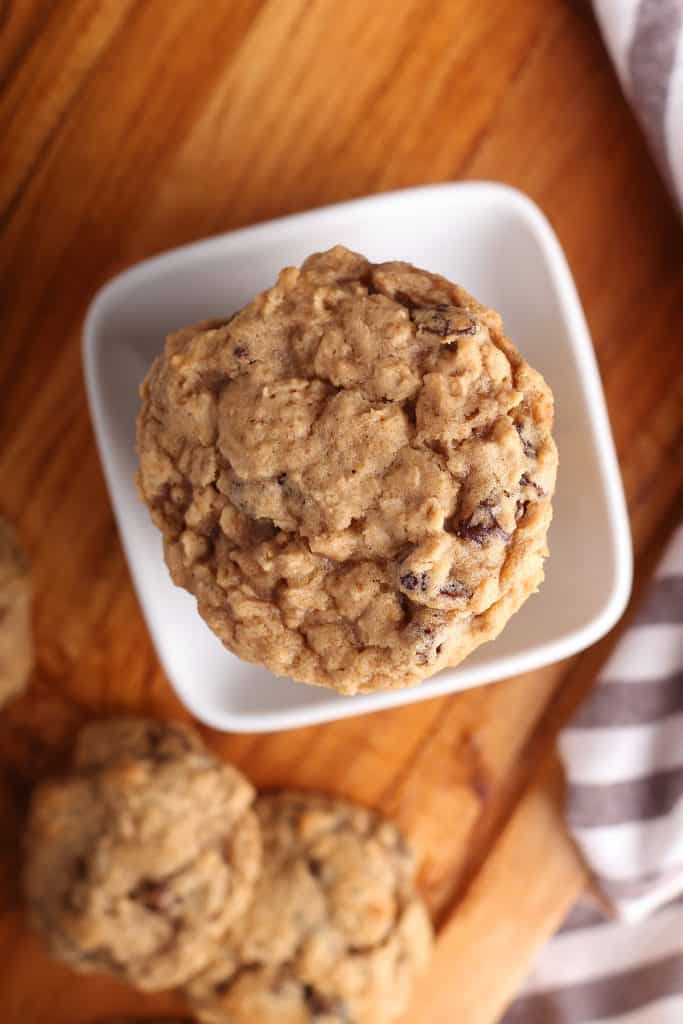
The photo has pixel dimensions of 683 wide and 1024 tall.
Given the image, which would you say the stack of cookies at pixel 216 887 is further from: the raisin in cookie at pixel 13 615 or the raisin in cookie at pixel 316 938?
the raisin in cookie at pixel 13 615

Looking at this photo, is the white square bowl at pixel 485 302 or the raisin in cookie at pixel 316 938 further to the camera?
the raisin in cookie at pixel 316 938

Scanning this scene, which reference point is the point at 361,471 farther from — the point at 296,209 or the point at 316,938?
the point at 316,938

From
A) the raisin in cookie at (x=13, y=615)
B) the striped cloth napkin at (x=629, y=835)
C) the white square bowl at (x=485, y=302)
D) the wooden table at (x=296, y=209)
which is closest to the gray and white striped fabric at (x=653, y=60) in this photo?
the wooden table at (x=296, y=209)

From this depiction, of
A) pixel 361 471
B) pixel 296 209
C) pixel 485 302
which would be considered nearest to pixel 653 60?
pixel 485 302

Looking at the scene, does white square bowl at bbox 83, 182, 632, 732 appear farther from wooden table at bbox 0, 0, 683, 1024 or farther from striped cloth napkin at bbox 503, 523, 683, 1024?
striped cloth napkin at bbox 503, 523, 683, 1024

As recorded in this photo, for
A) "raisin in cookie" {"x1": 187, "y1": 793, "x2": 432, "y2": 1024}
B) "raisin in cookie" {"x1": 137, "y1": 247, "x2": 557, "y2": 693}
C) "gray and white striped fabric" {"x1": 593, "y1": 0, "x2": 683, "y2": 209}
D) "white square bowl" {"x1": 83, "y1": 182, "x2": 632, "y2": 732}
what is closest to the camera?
"raisin in cookie" {"x1": 137, "y1": 247, "x2": 557, "y2": 693}

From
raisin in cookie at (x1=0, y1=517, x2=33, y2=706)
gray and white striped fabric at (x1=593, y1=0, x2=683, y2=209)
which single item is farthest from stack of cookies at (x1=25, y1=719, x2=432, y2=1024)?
gray and white striped fabric at (x1=593, y1=0, x2=683, y2=209)

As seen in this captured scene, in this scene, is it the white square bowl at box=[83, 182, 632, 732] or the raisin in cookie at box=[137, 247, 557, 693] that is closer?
the raisin in cookie at box=[137, 247, 557, 693]

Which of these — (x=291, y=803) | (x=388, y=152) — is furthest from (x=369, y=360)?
(x=291, y=803)

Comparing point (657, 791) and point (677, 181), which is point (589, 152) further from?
point (657, 791)
